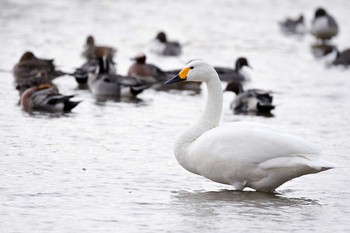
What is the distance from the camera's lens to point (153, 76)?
17.3 meters

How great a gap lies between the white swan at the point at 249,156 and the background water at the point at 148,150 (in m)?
0.19

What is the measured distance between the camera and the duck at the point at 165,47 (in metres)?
21.4

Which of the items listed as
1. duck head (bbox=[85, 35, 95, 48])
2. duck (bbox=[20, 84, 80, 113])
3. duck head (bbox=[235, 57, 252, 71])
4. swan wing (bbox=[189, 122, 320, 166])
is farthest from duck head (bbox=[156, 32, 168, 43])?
swan wing (bbox=[189, 122, 320, 166])

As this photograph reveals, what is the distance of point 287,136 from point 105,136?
3.48 m

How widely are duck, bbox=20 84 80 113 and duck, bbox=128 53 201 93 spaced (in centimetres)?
333

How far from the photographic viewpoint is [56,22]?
25.8 m

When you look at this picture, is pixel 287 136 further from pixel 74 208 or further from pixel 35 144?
pixel 35 144

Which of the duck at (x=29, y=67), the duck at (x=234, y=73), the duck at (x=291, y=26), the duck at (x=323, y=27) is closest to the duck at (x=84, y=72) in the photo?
Result: the duck at (x=29, y=67)

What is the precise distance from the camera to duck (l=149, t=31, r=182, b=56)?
21375mm

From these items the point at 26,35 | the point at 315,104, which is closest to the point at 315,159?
the point at 315,104

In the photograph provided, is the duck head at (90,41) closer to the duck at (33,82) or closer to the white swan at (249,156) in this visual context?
the duck at (33,82)

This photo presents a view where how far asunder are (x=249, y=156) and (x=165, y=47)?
511 inches

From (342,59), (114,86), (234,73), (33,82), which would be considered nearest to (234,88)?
(114,86)

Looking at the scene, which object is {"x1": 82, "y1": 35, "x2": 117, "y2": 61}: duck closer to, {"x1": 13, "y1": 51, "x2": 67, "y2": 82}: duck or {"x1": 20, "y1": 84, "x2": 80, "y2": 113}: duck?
{"x1": 13, "y1": 51, "x2": 67, "y2": 82}: duck
